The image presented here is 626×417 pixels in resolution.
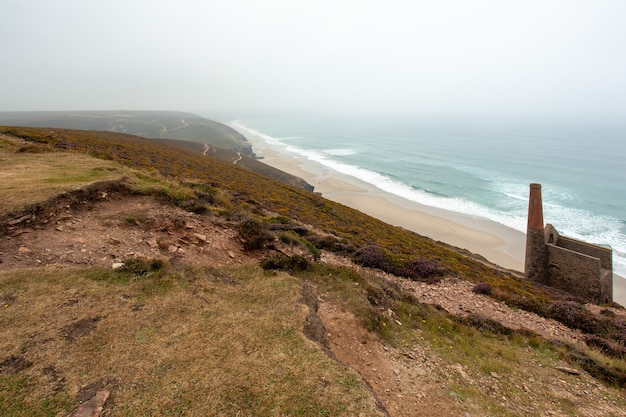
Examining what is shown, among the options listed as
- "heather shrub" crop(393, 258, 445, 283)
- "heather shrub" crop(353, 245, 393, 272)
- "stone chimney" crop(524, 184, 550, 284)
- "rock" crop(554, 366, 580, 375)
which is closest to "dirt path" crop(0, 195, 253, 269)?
"heather shrub" crop(353, 245, 393, 272)

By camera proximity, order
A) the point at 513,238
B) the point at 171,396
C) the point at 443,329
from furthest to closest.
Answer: the point at 513,238, the point at 443,329, the point at 171,396

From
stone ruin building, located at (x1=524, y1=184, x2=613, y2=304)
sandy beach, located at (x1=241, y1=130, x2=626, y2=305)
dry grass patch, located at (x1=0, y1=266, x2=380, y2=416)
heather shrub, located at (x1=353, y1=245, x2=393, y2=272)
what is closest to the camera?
dry grass patch, located at (x1=0, y1=266, x2=380, y2=416)

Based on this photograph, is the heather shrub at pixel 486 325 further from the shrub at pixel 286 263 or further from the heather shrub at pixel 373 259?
the shrub at pixel 286 263

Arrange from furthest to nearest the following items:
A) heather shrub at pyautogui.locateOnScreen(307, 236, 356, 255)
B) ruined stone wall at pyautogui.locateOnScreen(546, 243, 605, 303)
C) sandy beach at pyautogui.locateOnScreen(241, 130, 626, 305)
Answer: sandy beach at pyautogui.locateOnScreen(241, 130, 626, 305)
ruined stone wall at pyautogui.locateOnScreen(546, 243, 605, 303)
heather shrub at pyautogui.locateOnScreen(307, 236, 356, 255)

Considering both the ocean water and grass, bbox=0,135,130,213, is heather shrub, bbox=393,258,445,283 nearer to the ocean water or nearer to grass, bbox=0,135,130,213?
grass, bbox=0,135,130,213

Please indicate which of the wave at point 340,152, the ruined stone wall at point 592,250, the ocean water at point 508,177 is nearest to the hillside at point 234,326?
the ruined stone wall at point 592,250

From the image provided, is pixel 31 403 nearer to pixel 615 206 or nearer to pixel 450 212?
pixel 450 212

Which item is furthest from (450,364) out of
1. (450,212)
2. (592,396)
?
(450,212)
